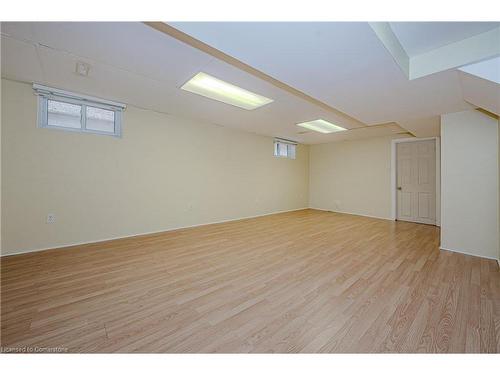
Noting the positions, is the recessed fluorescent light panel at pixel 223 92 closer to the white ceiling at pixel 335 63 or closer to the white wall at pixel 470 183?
the white ceiling at pixel 335 63

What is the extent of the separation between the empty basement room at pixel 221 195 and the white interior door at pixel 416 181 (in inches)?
2.3

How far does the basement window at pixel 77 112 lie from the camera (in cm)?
291

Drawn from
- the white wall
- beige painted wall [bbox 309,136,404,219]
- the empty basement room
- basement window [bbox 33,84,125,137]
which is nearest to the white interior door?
the empty basement room

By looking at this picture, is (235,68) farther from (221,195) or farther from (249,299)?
(221,195)

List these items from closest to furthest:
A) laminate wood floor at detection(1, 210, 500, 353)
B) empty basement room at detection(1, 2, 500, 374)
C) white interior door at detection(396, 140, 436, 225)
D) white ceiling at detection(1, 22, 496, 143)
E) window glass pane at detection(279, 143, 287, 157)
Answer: laminate wood floor at detection(1, 210, 500, 353) < empty basement room at detection(1, 2, 500, 374) < white ceiling at detection(1, 22, 496, 143) < white interior door at detection(396, 140, 436, 225) < window glass pane at detection(279, 143, 287, 157)

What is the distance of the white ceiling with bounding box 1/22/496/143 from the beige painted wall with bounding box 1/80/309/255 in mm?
671

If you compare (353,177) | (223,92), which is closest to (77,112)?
(223,92)

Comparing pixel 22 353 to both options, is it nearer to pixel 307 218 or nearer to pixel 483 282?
pixel 483 282

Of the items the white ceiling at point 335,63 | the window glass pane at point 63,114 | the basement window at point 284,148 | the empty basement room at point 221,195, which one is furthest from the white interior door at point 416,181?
the window glass pane at point 63,114

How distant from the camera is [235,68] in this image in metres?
2.29

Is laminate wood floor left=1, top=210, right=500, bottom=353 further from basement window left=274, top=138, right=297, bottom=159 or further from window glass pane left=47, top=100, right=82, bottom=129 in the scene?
basement window left=274, top=138, right=297, bottom=159

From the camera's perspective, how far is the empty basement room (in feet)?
4.99

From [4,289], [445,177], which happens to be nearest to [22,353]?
[4,289]

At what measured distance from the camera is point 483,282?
2219 millimetres
